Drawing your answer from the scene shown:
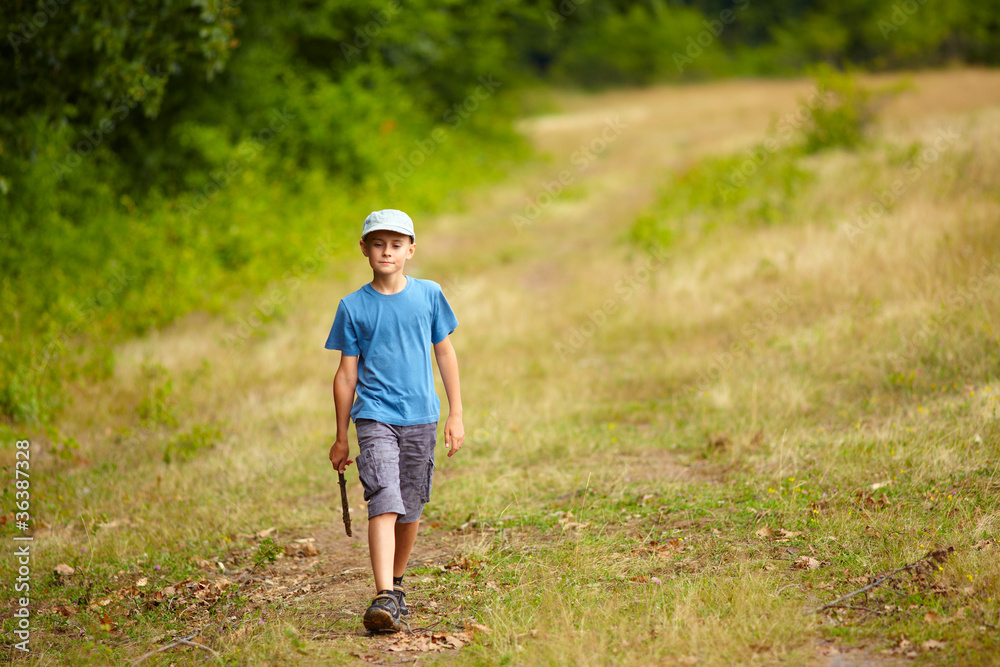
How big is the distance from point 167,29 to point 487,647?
7.16 m

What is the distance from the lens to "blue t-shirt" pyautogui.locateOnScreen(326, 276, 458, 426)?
362 centimetres

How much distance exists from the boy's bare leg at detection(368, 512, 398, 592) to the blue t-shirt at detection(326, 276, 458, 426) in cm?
43

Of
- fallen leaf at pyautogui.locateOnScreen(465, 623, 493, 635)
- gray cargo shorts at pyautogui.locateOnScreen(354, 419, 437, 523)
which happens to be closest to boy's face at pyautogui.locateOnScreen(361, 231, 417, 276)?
gray cargo shorts at pyautogui.locateOnScreen(354, 419, 437, 523)

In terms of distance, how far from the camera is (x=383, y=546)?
11.5ft

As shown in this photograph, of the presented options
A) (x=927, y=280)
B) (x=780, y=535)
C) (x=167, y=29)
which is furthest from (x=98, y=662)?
(x=927, y=280)

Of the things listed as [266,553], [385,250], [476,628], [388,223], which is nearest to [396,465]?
[476,628]

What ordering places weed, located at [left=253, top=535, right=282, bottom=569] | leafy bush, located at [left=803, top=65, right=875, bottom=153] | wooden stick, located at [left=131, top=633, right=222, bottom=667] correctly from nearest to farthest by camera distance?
wooden stick, located at [left=131, top=633, right=222, bottom=667] < weed, located at [left=253, top=535, right=282, bottom=569] < leafy bush, located at [left=803, top=65, right=875, bottom=153]

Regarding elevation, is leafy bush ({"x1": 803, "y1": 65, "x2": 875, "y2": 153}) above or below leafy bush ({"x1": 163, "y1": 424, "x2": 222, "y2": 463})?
above

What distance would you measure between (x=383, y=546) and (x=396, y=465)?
357mm

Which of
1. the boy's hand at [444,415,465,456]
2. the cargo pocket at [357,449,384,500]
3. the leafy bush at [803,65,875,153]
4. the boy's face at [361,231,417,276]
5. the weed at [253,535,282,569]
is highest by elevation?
the leafy bush at [803,65,875,153]

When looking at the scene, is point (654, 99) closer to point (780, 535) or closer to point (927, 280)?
point (927, 280)

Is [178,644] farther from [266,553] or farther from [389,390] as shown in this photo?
[389,390]

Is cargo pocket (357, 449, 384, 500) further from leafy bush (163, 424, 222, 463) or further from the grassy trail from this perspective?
leafy bush (163, 424, 222, 463)

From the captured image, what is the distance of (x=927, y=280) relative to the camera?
7707mm
